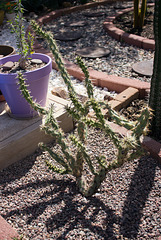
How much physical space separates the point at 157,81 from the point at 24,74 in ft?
4.12

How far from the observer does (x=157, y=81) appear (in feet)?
8.61

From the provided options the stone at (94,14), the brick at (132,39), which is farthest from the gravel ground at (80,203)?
the stone at (94,14)

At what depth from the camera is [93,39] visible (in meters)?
5.62

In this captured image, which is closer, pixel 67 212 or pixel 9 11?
pixel 67 212

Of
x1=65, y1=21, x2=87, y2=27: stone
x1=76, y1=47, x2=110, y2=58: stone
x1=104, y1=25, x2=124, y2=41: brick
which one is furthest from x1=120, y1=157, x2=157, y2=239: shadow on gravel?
x1=65, y1=21, x2=87, y2=27: stone

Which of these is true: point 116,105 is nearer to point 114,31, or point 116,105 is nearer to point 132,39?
point 132,39

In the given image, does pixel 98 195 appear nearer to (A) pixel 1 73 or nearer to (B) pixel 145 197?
(B) pixel 145 197

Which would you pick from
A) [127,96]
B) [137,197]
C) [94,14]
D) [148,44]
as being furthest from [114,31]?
[137,197]

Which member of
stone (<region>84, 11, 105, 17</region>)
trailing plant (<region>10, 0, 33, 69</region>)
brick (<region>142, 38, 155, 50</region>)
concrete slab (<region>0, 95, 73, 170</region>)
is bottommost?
concrete slab (<region>0, 95, 73, 170</region>)

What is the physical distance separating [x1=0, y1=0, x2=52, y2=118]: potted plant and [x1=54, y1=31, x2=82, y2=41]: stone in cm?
278

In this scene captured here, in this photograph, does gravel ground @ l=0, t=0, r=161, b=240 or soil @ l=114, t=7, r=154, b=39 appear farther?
soil @ l=114, t=7, r=154, b=39

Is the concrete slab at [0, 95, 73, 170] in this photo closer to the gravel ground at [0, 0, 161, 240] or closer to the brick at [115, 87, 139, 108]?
the gravel ground at [0, 0, 161, 240]

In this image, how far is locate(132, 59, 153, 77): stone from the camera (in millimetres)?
4031

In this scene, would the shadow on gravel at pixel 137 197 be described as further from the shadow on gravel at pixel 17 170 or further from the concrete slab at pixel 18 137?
the shadow on gravel at pixel 17 170
